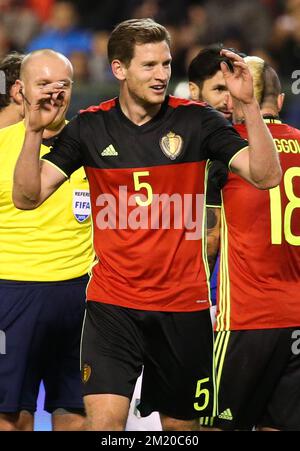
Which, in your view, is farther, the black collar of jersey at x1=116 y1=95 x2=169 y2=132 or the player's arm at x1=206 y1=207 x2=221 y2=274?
the player's arm at x1=206 y1=207 x2=221 y2=274

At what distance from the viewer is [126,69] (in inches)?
216

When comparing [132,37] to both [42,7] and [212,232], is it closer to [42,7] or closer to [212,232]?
[212,232]

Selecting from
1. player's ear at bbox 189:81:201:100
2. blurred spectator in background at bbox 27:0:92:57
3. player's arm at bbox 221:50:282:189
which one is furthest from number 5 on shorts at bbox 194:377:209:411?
blurred spectator in background at bbox 27:0:92:57

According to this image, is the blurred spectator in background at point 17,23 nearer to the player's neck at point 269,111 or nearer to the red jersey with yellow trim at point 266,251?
the player's neck at point 269,111

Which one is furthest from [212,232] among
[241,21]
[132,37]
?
[241,21]

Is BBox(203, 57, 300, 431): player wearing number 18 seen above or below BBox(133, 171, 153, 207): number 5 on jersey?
below

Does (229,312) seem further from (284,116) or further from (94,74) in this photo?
(94,74)

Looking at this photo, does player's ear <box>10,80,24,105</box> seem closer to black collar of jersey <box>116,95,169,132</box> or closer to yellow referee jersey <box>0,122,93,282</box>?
yellow referee jersey <box>0,122,93,282</box>

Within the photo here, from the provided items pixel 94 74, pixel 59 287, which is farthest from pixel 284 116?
pixel 59 287

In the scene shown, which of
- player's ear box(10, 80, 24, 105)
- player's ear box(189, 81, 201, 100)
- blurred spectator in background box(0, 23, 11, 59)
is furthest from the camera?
blurred spectator in background box(0, 23, 11, 59)

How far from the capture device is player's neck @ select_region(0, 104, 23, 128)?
676 cm

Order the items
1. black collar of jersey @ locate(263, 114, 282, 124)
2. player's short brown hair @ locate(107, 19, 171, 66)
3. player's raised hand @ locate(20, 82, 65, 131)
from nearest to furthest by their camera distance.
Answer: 1. player's raised hand @ locate(20, 82, 65, 131)
2. player's short brown hair @ locate(107, 19, 171, 66)
3. black collar of jersey @ locate(263, 114, 282, 124)

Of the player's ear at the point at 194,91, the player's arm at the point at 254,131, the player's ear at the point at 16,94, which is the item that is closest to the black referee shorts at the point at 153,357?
the player's arm at the point at 254,131

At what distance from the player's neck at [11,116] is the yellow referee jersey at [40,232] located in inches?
20.4
